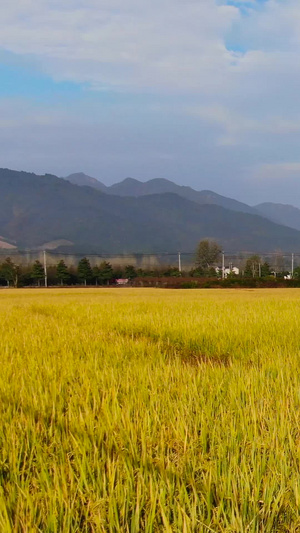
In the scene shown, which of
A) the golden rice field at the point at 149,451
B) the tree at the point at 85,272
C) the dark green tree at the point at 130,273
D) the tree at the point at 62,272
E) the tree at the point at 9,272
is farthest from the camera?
the dark green tree at the point at 130,273

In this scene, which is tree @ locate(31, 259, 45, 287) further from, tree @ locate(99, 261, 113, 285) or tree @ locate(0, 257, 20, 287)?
tree @ locate(99, 261, 113, 285)

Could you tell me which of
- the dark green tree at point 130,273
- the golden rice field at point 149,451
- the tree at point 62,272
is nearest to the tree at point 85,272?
the tree at point 62,272

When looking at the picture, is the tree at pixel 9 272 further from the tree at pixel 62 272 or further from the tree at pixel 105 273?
the tree at pixel 105 273

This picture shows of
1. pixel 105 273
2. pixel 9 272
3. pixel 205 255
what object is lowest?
pixel 105 273

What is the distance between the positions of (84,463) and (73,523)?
35cm

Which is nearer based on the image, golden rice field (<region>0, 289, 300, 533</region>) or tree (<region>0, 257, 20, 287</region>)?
golden rice field (<region>0, 289, 300, 533</region>)

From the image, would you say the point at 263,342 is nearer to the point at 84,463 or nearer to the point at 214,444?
the point at 214,444

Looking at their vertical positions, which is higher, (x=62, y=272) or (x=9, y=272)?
(x=9, y=272)

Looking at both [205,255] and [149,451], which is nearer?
[149,451]

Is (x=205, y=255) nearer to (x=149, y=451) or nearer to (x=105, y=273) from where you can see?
(x=105, y=273)

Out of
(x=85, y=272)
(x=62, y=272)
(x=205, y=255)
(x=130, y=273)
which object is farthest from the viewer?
(x=205, y=255)

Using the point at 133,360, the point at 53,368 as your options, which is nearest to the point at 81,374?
the point at 53,368

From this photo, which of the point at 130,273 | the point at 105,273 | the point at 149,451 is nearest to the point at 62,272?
the point at 105,273

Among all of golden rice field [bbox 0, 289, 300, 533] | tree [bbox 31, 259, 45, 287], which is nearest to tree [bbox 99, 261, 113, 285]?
tree [bbox 31, 259, 45, 287]
